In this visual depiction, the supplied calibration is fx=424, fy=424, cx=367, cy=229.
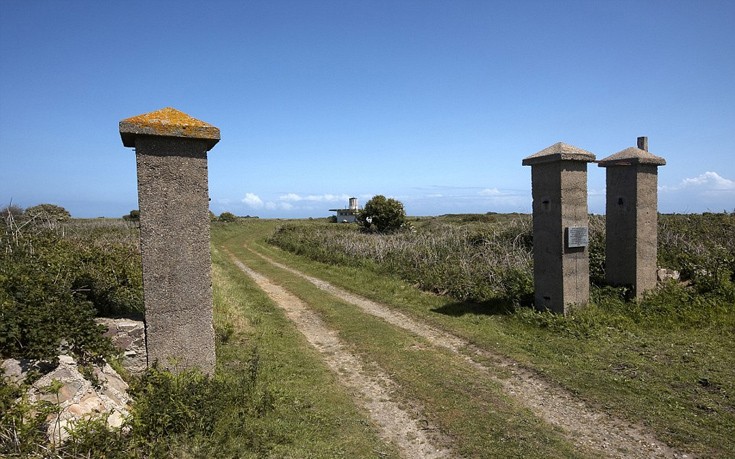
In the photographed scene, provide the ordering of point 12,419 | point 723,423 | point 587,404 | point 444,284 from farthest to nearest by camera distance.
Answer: point 444,284 < point 587,404 < point 723,423 < point 12,419

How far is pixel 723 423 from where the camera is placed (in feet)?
16.1

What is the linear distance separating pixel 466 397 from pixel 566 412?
1.24 meters

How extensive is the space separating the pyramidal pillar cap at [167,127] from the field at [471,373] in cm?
291

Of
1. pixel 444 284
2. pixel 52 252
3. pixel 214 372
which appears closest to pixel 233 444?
pixel 214 372

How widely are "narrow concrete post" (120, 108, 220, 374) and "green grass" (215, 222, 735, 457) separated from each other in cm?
335

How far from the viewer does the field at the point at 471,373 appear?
15.0 ft

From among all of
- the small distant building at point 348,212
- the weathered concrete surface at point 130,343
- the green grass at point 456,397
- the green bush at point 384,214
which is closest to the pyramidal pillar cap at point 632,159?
the green grass at point 456,397

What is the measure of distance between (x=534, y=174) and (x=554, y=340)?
367 cm

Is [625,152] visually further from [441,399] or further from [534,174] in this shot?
[441,399]

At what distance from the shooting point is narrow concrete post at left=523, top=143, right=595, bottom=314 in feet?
29.1

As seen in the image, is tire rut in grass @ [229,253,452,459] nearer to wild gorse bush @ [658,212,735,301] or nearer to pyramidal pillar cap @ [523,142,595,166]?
pyramidal pillar cap @ [523,142,595,166]

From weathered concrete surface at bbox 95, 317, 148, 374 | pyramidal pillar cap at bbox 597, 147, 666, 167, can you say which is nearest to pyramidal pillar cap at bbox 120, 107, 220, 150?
weathered concrete surface at bbox 95, 317, 148, 374

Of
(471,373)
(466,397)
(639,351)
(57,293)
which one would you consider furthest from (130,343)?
(639,351)

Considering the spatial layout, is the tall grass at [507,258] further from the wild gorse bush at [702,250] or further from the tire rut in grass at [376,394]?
the tire rut in grass at [376,394]
